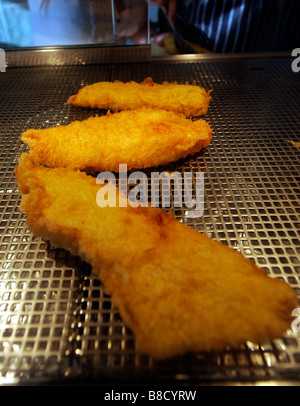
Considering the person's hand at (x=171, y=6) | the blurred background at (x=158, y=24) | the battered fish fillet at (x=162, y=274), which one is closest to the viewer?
the battered fish fillet at (x=162, y=274)

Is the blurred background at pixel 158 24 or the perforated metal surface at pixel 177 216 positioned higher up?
the blurred background at pixel 158 24

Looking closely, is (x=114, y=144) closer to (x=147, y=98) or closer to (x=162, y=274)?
(x=147, y=98)

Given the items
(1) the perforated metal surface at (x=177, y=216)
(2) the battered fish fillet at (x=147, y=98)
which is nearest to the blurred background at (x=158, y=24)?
(1) the perforated metal surface at (x=177, y=216)

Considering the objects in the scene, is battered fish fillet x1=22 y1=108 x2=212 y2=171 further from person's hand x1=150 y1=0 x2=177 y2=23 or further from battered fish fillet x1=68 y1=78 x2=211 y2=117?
person's hand x1=150 y1=0 x2=177 y2=23

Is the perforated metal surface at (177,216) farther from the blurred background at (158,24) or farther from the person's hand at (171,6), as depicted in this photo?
the person's hand at (171,6)
